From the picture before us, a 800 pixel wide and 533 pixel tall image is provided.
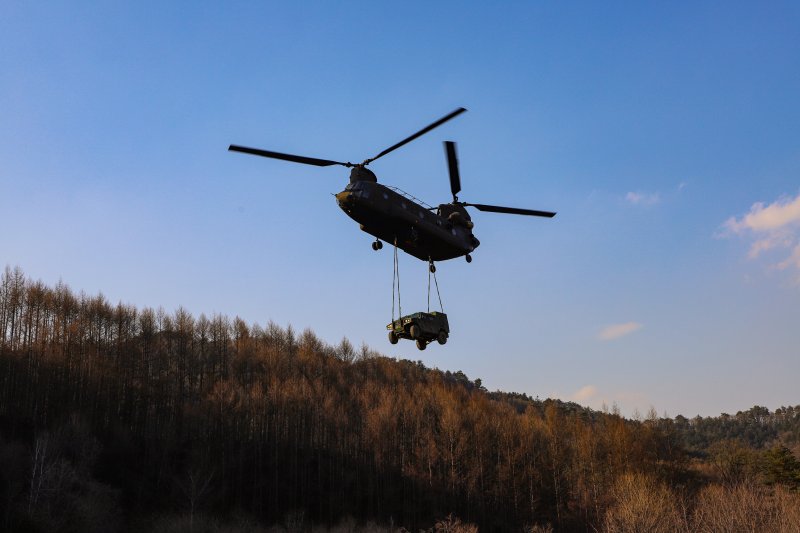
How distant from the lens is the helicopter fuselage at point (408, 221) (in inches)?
1022

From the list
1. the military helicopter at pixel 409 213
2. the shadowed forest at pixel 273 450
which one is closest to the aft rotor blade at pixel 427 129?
the military helicopter at pixel 409 213

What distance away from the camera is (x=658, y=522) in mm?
60969

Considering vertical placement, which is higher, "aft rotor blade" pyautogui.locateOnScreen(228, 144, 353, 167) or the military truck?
"aft rotor blade" pyautogui.locateOnScreen(228, 144, 353, 167)

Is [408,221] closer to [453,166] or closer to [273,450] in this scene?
[453,166]

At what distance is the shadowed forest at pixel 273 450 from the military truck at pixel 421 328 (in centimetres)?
4142

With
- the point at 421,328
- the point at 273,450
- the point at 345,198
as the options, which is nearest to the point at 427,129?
the point at 345,198

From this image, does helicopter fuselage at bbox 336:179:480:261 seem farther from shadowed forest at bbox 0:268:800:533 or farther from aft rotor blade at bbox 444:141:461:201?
shadowed forest at bbox 0:268:800:533

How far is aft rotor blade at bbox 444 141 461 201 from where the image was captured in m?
28.7

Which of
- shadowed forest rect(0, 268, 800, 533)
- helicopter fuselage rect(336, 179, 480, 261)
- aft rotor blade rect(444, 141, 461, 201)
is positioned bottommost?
shadowed forest rect(0, 268, 800, 533)

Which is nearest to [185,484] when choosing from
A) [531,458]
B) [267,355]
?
[267,355]

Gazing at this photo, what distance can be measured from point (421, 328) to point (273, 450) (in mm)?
69571

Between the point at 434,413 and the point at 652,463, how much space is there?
3382cm

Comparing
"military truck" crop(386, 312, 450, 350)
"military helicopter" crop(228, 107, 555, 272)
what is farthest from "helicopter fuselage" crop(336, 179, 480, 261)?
"military truck" crop(386, 312, 450, 350)

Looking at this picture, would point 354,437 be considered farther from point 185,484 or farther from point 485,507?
point 185,484
